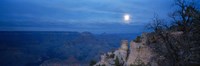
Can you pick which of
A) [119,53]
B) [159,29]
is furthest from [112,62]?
[159,29]

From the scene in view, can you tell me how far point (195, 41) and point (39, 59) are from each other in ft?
583

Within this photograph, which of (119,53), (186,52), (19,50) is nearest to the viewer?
(186,52)

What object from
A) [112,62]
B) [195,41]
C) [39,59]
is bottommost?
[39,59]

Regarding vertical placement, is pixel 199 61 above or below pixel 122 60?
above

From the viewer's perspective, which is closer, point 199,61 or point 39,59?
point 199,61

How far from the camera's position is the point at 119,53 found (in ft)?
170

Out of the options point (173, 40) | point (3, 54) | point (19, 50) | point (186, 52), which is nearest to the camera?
point (186, 52)

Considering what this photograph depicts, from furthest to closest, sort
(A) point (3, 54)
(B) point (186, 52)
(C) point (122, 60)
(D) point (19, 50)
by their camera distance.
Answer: (D) point (19, 50) → (A) point (3, 54) → (C) point (122, 60) → (B) point (186, 52)

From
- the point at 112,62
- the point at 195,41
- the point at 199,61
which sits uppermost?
the point at 195,41

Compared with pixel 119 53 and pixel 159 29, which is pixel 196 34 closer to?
pixel 159 29

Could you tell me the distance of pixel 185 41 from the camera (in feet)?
66.8

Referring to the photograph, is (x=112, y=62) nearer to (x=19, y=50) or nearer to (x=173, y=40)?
(x=173, y=40)

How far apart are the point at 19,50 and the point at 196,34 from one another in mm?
178313

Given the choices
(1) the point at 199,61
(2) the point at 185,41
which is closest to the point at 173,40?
(2) the point at 185,41
